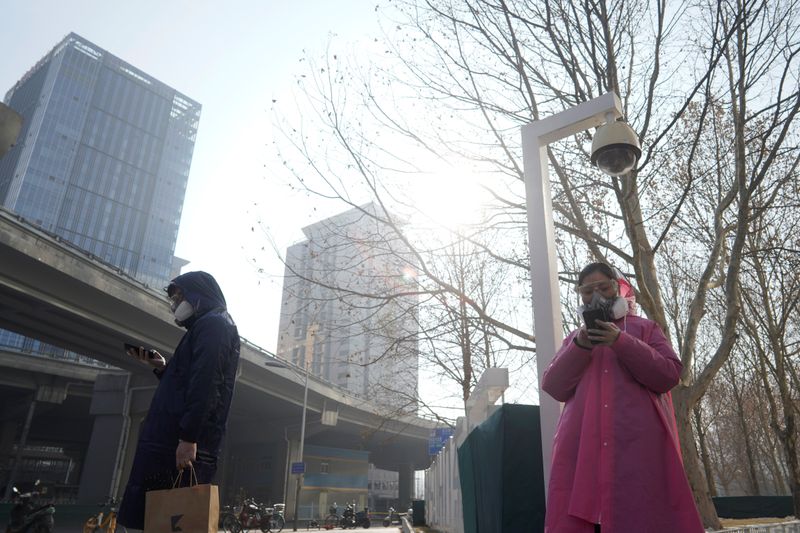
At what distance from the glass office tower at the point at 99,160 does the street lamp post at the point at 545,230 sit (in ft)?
339

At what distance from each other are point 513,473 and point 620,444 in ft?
9.02

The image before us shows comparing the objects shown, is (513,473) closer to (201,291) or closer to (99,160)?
(201,291)

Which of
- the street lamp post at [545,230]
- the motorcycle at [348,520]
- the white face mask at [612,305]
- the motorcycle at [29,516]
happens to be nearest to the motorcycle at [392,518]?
the motorcycle at [348,520]

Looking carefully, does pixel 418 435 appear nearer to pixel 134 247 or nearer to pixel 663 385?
pixel 663 385

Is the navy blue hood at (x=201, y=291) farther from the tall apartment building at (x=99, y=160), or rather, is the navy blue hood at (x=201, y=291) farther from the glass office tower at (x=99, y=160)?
the glass office tower at (x=99, y=160)

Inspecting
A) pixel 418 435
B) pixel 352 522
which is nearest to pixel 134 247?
pixel 418 435

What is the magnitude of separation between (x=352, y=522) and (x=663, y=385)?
97.9 ft

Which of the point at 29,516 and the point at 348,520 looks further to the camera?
the point at 348,520

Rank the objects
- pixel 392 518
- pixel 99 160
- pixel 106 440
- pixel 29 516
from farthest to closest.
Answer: pixel 99 160, pixel 392 518, pixel 106 440, pixel 29 516

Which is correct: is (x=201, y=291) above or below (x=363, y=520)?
above

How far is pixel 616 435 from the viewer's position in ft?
6.92

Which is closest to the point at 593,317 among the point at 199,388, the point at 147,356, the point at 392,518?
the point at 199,388

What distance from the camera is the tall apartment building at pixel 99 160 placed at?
9225 cm

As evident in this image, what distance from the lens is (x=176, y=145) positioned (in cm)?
12081
